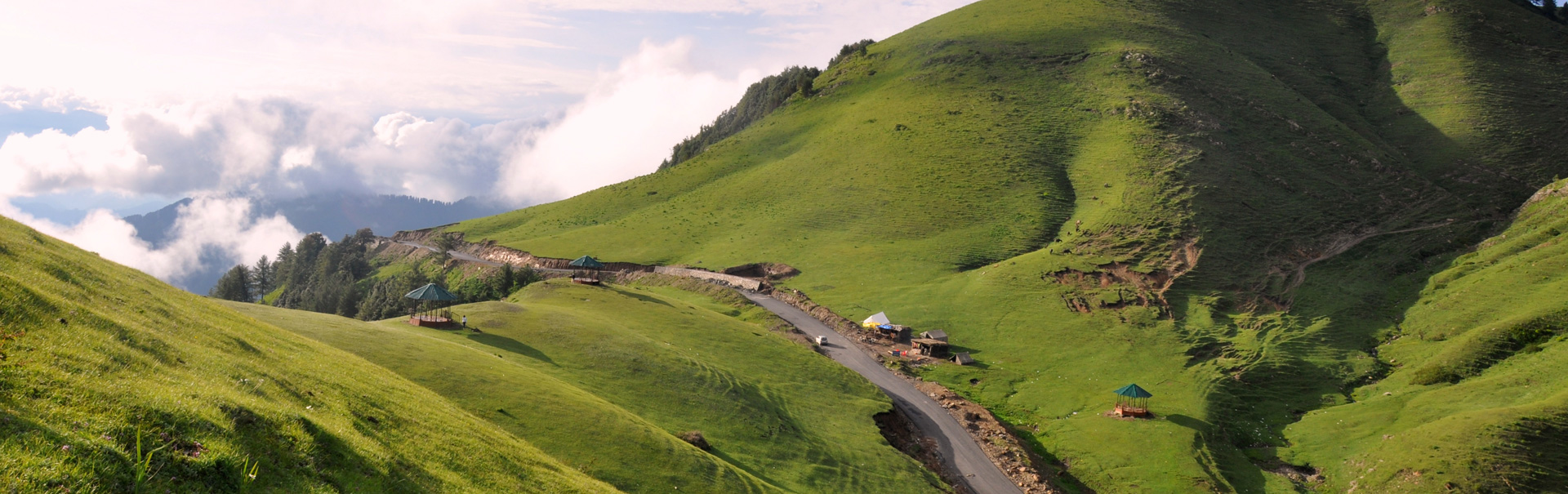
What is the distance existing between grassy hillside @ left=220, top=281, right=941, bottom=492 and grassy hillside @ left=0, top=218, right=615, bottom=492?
3.92 m

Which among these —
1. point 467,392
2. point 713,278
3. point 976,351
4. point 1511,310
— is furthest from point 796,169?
point 467,392

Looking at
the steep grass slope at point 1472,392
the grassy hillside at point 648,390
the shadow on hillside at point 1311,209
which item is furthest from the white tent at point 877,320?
the steep grass slope at point 1472,392

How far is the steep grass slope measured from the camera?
40656mm

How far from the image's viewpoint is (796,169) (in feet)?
385

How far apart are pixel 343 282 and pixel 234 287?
20.1 m

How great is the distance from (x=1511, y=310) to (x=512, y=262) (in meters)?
99.4

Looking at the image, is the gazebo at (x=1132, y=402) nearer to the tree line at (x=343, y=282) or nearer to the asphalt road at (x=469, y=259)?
the tree line at (x=343, y=282)

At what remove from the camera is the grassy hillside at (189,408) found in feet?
36.8

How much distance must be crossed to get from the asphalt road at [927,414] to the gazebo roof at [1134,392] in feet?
37.1

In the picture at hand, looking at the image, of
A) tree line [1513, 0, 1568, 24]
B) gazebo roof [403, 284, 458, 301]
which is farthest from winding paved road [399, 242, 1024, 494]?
tree line [1513, 0, 1568, 24]

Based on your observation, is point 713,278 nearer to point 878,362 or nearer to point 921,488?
point 878,362

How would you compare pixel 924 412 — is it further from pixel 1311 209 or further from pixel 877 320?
pixel 1311 209

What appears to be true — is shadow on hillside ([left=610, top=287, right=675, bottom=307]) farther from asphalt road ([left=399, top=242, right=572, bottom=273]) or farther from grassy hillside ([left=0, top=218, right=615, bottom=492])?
grassy hillside ([left=0, top=218, right=615, bottom=492])

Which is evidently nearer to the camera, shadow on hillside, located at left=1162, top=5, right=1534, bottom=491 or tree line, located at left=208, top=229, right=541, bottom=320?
shadow on hillside, located at left=1162, top=5, right=1534, bottom=491
